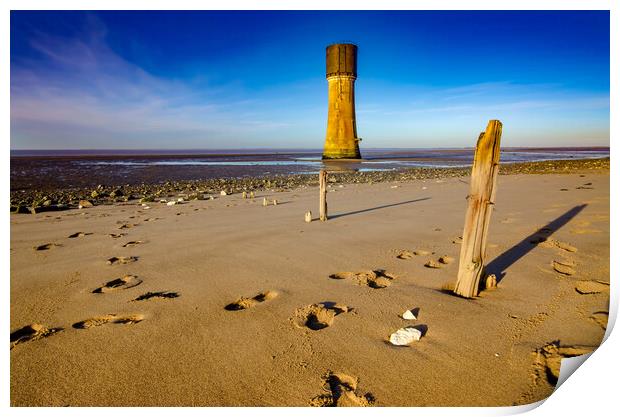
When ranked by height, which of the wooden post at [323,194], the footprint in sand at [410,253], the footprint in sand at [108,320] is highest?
the wooden post at [323,194]

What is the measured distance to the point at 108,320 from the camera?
3.05 meters

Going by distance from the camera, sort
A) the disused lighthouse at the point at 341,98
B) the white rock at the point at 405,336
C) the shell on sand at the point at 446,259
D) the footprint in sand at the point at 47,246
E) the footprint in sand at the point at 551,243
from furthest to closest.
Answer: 1. the disused lighthouse at the point at 341,98
2. the footprint in sand at the point at 47,246
3. the footprint in sand at the point at 551,243
4. the shell on sand at the point at 446,259
5. the white rock at the point at 405,336

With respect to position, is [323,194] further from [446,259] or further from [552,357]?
[552,357]

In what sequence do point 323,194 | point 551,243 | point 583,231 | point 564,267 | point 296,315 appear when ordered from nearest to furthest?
1. point 296,315
2. point 564,267
3. point 551,243
4. point 583,231
5. point 323,194

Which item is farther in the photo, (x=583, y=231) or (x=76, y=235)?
(x=76, y=235)

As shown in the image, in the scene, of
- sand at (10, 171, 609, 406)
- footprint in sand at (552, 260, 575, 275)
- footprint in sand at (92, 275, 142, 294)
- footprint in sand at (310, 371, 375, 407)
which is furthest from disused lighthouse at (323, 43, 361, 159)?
footprint in sand at (310, 371, 375, 407)

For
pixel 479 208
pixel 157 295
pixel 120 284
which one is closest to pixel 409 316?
pixel 479 208

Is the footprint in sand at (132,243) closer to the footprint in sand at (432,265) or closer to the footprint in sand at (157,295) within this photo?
the footprint in sand at (157,295)

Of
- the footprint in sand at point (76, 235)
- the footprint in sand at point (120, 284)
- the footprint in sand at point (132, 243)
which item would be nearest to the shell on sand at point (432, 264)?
the footprint in sand at point (120, 284)

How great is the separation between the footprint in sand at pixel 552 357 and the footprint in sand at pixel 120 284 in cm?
387

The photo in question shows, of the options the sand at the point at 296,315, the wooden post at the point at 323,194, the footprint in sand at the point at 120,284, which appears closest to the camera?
the sand at the point at 296,315

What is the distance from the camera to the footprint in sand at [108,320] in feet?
9.76

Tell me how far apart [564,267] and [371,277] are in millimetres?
2340
